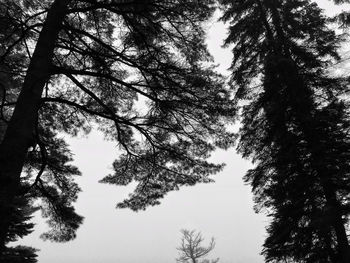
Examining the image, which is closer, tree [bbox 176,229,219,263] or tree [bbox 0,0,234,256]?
tree [bbox 0,0,234,256]

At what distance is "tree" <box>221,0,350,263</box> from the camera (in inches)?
251

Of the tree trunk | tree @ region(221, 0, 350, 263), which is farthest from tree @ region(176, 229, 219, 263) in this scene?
the tree trunk

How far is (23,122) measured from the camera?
163 inches

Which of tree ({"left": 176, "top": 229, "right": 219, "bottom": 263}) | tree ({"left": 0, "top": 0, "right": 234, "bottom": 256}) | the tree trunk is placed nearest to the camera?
the tree trunk

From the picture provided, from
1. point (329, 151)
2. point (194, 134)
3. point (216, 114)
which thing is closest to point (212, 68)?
point (216, 114)

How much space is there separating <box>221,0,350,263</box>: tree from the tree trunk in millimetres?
5493

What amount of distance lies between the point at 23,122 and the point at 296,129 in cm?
644

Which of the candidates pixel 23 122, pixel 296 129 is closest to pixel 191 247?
pixel 296 129

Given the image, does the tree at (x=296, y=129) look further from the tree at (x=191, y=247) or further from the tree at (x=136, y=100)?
the tree at (x=191, y=247)

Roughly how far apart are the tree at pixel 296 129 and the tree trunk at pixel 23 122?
5493 mm

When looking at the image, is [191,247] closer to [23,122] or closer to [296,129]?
[296,129]

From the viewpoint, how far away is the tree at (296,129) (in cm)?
636

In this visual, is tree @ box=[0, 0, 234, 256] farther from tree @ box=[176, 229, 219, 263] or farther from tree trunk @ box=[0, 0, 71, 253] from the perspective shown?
tree @ box=[176, 229, 219, 263]

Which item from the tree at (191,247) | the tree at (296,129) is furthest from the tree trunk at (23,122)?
the tree at (191,247)
